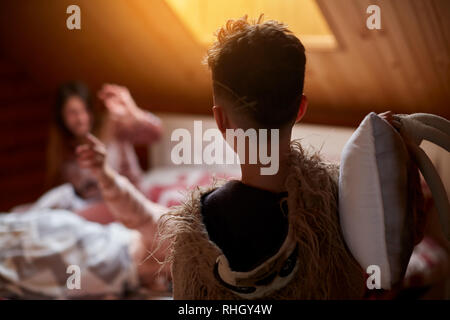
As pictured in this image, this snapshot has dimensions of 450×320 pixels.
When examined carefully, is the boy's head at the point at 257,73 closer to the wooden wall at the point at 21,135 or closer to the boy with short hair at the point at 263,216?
the boy with short hair at the point at 263,216

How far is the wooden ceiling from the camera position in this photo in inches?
43.2

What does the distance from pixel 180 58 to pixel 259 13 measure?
1044 millimetres

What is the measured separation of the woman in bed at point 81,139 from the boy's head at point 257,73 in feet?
4.07

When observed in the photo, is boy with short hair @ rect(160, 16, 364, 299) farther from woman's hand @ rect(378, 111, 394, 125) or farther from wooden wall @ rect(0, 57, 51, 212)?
wooden wall @ rect(0, 57, 51, 212)

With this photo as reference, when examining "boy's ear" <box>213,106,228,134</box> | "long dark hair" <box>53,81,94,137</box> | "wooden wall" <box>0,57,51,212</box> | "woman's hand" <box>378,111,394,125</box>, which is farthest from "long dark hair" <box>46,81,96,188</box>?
"woman's hand" <box>378,111,394,125</box>

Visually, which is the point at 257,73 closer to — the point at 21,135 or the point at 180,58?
the point at 180,58

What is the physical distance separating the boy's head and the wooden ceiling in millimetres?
75

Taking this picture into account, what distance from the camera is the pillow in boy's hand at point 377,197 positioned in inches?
28.7

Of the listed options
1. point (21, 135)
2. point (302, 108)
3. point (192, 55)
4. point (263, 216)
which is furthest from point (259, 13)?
point (21, 135)

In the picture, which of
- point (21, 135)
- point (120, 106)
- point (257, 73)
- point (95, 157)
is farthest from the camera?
point (21, 135)

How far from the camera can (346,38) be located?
1.45 meters

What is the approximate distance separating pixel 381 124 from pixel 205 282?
369mm

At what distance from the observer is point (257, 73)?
715mm

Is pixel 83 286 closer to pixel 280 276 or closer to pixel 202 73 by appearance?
pixel 280 276
